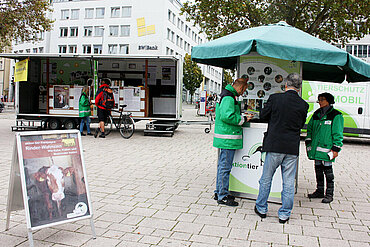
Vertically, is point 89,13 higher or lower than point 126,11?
higher

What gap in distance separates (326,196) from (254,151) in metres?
1.36

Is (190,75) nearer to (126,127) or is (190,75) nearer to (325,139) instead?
(126,127)

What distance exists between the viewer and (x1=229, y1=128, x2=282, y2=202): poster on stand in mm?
5125

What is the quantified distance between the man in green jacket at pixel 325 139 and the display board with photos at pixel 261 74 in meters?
0.69

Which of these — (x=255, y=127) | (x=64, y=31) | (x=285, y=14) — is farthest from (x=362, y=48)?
(x=255, y=127)

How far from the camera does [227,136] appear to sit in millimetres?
4891

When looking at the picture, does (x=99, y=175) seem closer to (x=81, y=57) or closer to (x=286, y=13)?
(x=81, y=57)

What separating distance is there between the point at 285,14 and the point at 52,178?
16717mm

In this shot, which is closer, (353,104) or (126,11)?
(353,104)

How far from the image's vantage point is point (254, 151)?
518 centimetres

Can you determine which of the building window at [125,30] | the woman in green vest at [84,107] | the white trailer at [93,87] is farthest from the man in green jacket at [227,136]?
the building window at [125,30]

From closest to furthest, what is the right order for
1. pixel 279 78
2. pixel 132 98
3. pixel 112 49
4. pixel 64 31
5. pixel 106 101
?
pixel 279 78
pixel 106 101
pixel 132 98
pixel 112 49
pixel 64 31

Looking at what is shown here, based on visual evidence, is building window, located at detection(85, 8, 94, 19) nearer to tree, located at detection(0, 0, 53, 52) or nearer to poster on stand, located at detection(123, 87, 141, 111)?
tree, located at detection(0, 0, 53, 52)

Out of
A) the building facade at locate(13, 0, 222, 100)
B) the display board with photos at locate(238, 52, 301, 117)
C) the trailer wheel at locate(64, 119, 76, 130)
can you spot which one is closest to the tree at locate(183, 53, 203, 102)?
the building facade at locate(13, 0, 222, 100)
